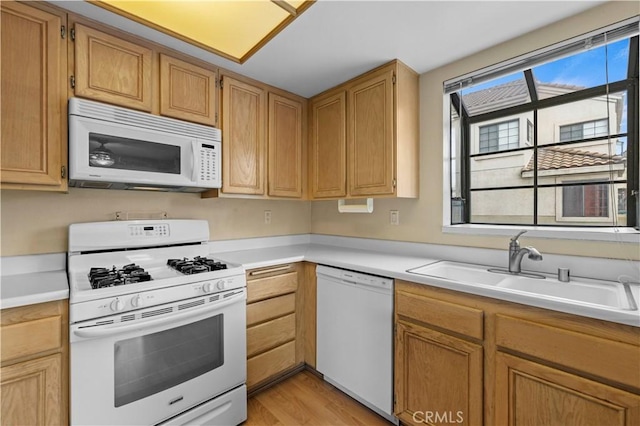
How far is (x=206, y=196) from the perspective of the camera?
2.18 meters

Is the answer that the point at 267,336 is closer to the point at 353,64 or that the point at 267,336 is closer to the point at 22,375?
the point at 22,375

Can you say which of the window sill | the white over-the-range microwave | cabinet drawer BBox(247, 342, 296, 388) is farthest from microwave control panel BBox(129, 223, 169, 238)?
the window sill

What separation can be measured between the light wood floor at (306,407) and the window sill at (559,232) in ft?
4.28

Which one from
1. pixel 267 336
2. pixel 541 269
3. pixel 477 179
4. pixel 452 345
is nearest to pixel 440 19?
pixel 477 179

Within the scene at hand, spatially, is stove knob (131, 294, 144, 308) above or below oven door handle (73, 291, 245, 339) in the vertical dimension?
above

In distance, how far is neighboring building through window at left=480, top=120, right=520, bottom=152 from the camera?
1938 millimetres

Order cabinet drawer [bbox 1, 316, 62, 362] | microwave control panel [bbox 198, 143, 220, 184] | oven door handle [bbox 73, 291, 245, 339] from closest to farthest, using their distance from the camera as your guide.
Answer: cabinet drawer [bbox 1, 316, 62, 362], oven door handle [bbox 73, 291, 245, 339], microwave control panel [bbox 198, 143, 220, 184]

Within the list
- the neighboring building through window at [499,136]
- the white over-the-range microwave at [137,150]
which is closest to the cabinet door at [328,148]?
the white over-the-range microwave at [137,150]

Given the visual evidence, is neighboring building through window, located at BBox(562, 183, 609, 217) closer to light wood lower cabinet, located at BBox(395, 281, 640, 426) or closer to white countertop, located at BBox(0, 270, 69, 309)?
light wood lower cabinet, located at BBox(395, 281, 640, 426)

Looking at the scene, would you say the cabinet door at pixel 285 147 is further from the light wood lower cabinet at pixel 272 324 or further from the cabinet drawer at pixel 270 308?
the cabinet drawer at pixel 270 308

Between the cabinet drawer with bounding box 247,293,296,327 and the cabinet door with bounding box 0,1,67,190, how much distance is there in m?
1.27

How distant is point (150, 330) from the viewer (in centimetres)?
140

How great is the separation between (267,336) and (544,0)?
98.3 inches

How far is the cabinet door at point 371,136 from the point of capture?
202cm
